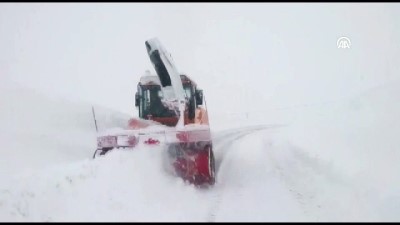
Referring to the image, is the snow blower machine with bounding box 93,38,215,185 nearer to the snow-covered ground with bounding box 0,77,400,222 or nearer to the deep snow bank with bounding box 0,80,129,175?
the snow-covered ground with bounding box 0,77,400,222

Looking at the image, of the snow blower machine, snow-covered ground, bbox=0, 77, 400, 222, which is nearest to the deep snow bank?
snow-covered ground, bbox=0, 77, 400, 222

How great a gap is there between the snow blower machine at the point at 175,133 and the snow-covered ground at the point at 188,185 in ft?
0.80

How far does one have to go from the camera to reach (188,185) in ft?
21.4

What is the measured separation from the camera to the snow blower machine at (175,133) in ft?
21.5

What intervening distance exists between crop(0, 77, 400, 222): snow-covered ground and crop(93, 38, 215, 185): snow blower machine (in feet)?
0.80

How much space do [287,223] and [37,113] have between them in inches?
Answer: 280

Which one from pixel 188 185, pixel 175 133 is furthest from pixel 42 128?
pixel 188 185

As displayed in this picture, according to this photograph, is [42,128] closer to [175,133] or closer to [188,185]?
[175,133]

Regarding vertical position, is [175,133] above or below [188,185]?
above

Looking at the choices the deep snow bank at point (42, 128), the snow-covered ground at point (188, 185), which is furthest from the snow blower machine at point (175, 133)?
the deep snow bank at point (42, 128)

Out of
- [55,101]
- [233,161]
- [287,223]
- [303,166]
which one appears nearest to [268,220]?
[287,223]

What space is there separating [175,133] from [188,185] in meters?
0.89

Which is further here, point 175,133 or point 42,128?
point 42,128

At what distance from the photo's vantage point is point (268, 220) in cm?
493
